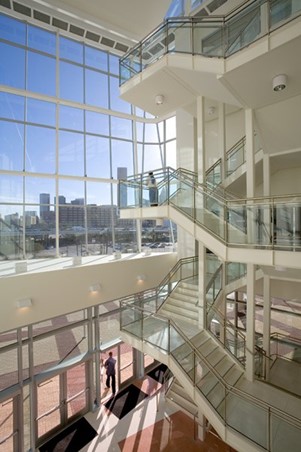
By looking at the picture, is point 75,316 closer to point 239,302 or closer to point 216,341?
point 216,341

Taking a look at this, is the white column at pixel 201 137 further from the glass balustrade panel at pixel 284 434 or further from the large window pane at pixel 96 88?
the large window pane at pixel 96 88

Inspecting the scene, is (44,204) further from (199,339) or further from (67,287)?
(199,339)

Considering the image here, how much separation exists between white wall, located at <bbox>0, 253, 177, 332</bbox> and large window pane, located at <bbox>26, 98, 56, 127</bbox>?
20.7 ft

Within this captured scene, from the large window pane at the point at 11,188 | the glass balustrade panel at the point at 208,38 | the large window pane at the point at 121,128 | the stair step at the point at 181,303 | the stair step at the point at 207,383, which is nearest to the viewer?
the glass balustrade panel at the point at 208,38

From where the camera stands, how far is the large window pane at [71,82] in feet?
35.9

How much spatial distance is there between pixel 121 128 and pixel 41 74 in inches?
153

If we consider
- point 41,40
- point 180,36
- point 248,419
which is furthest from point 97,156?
point 248,419

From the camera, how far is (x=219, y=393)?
6.04m

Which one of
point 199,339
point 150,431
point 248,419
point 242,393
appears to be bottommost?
point 150,431

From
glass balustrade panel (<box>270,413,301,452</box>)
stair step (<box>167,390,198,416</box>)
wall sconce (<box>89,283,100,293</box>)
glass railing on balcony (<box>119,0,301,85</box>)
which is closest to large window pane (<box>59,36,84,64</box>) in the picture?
glass railing on balcony (<box>119,0,301,85</box>)

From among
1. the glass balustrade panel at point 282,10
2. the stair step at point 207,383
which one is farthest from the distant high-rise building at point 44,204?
the glass balustrade panel at point 282,10

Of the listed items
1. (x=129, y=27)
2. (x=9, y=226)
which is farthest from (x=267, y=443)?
(x=129, y=27)

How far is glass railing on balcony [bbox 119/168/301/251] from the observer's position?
509cm

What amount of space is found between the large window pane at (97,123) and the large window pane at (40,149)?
1694 millimetres
